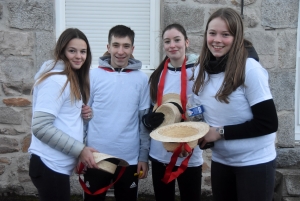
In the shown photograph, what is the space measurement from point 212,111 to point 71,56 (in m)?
1.00

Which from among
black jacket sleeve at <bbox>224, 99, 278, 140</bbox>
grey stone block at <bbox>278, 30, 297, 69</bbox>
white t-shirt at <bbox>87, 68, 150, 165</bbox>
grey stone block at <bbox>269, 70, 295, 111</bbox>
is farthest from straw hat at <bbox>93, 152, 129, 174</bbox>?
grey stone block at <bbox>278, 30, 297, 69</bbox>

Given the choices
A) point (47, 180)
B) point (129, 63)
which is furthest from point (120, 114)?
point (47, 180)

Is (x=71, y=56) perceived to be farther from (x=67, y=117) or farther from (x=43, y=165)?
(x=43, y=165)

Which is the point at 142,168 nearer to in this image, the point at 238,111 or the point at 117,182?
the point at 117,182

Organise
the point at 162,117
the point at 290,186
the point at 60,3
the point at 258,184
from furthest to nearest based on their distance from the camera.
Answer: the point at 60,3 < the point at 290,186 < the point at 162,117 < the point at 258,184

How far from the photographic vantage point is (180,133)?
2438 millimetres

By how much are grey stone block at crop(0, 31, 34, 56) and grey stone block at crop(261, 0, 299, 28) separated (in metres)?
2.45

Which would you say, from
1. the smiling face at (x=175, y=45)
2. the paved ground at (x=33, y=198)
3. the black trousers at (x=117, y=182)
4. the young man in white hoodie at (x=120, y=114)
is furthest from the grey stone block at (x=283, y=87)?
the black trousers at (x=117, y=182)

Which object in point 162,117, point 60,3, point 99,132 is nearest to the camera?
point 162,117

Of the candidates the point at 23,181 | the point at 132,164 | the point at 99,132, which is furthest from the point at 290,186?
the point at 23,181

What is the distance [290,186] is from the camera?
3.89m

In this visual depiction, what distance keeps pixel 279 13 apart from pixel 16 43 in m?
2.75

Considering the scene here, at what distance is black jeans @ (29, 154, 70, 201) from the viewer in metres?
2.35

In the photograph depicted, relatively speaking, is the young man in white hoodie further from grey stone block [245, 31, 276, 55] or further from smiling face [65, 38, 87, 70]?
grey stone block [245, 31, 276, 55]
